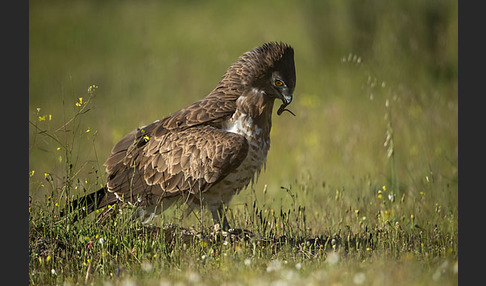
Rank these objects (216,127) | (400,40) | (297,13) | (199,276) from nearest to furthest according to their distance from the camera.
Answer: (199,276), (216,127), (400,40), (297,13)

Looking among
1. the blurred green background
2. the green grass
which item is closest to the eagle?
the green grass

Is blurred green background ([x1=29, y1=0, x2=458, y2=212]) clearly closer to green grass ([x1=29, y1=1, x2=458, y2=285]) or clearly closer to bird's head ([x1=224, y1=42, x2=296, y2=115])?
green grass ([x1=29, y1=1, x2=458, y2=285])

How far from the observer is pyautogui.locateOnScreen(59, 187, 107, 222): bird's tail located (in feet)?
21.0

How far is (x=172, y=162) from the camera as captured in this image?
695 centimetres

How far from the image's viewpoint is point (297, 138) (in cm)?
1262

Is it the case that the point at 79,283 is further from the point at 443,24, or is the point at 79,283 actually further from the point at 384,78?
the point at 443,24

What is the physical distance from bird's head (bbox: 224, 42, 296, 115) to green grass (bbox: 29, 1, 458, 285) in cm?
85

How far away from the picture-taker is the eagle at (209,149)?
6.75 metres

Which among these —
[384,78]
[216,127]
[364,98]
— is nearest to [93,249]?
[216,127]

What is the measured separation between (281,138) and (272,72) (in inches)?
222

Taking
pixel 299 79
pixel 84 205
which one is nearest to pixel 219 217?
pixel 84 205

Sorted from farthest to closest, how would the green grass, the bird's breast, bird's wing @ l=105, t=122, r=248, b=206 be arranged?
the bird's breast < bird's wing @ l=105, t=122, r=248, b=206 < the green grass

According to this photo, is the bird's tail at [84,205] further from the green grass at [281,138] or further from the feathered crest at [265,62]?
the feathered crest at [265,62]

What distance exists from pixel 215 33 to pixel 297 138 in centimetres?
786
